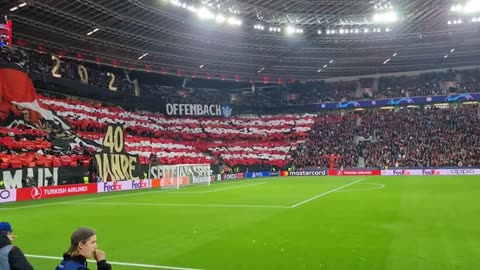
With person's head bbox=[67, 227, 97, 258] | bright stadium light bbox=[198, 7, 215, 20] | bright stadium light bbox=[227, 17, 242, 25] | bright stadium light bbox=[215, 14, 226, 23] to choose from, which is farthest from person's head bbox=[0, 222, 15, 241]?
bright stadium light bbox=[227, 17, 242, 25]

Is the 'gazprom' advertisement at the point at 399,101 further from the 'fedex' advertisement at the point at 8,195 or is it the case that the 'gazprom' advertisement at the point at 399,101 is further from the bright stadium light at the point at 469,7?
the 'fedex' advertisement at the point at 8,195

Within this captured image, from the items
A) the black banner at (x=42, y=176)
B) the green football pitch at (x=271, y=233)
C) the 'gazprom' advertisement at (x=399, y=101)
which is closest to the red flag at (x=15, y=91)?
the black banner at (x=42, y=176)

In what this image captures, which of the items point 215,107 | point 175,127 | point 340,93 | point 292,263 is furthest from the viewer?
point 340,93

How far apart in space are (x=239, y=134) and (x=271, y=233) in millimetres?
50636

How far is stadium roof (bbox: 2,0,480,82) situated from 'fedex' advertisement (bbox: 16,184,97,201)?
44.7 ft

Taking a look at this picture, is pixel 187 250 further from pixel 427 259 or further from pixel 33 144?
pixel 33 144

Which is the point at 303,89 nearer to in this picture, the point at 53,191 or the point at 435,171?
the point at 435,171

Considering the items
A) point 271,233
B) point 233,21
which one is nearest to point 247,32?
point 233,21

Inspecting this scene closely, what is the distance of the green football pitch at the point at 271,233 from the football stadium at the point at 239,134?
9 cm

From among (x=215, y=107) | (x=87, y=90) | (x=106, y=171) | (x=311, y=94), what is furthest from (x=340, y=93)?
(x=106, y=171)

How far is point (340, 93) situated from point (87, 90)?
128 ft

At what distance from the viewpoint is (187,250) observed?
10.5 m

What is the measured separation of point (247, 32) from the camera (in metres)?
43.9

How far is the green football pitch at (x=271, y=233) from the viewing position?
9.18m
